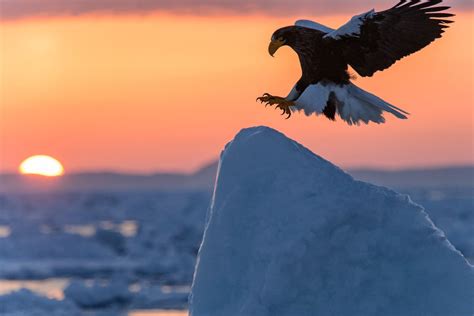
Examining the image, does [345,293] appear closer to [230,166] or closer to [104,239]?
[230,166]

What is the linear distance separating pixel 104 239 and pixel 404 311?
61.0 feet

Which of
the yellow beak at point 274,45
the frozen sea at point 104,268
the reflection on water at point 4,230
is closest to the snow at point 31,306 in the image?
the frozen sea at point 104,268

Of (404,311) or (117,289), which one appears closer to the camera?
(404,311)

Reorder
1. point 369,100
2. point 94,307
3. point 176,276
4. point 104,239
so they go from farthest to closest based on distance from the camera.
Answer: point 104,239 → point 176,276 → point 94,307 → point 369,100

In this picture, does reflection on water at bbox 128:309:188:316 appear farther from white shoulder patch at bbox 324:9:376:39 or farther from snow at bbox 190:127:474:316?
snow at bbox 190:127:474:316

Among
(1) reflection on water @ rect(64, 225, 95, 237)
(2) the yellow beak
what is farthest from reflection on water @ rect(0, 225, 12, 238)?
(2) the yellow beak

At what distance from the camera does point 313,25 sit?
23.3ft

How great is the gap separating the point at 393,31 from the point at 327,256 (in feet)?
6.49

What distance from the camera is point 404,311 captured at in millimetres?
5586

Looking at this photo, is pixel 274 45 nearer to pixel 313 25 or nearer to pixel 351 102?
pixel 313 25

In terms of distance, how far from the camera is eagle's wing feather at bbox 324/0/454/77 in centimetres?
690

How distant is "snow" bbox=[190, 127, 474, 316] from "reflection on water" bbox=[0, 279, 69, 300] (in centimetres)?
851

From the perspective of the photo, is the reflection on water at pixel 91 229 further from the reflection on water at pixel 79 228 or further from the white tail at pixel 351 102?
the white tail at pixel 351 102

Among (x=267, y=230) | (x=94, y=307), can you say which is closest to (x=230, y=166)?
(x=267, y=230)
